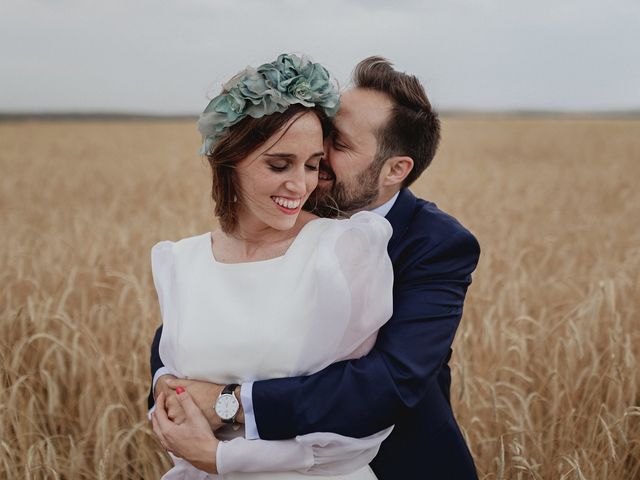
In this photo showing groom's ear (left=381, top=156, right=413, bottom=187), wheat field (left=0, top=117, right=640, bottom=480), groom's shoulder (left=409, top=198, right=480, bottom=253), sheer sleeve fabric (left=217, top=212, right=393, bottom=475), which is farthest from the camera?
wheat field (left=0, top=117, right=640, bottom=480)

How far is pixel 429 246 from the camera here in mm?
1740

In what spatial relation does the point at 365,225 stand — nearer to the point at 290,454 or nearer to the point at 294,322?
the point at 294,322

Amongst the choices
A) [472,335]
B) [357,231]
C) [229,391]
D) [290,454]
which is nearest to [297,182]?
[357,231]

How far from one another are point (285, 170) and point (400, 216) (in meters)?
0.33

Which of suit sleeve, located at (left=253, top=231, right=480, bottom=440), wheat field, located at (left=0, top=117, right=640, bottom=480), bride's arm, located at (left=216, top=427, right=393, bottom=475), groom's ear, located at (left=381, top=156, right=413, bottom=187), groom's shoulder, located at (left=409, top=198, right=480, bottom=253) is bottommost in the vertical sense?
wheat field, located at (left=0, top=117, right=640, bottom=480)

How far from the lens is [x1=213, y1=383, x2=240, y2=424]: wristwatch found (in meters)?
1.63

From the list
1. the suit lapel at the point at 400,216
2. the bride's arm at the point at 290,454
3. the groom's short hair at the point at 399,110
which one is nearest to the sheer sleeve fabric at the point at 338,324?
the bride's arm at the point at 290,454

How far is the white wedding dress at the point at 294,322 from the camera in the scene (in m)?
1.59

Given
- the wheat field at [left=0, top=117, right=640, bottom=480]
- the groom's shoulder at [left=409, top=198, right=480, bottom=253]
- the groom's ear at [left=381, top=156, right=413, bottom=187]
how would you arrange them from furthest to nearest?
the wheat field at [left=0, top=117, right=640, bottom=480]
the groom's ear at [left=381, top=156, right=413, bottom=187]
the groom's shoulder at [left=409, top=198, right=480, bottom=253]

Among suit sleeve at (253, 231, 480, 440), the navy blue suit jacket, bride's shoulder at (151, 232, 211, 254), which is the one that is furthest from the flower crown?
suit sleeve at (253, 231, 480, 440)

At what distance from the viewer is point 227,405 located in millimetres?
1629

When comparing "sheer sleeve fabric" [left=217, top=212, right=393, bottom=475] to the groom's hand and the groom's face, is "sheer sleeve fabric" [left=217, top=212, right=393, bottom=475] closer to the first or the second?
the groom's hand

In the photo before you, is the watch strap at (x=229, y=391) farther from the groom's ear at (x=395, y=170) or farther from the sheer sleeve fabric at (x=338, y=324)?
the groom's ear at (x=395, y=170)

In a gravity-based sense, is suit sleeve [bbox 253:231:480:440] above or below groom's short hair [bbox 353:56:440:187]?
below
